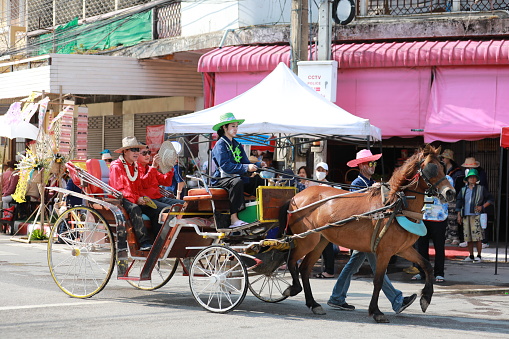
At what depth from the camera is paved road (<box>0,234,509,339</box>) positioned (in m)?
7.63

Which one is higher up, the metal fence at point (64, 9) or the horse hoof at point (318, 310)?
the metal fence at point (64, 9)

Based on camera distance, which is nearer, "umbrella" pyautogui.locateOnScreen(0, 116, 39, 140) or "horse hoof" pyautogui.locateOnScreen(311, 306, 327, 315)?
"horse hoof" pyautogui.locateOnScreen(311, 306, 327, 315)

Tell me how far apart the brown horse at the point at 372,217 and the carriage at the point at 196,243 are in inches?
10.7

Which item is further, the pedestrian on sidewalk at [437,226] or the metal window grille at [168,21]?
the metal window grille at [168,21]

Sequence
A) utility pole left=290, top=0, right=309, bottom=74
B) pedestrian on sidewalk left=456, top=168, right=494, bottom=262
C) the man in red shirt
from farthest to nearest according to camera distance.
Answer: utility pole left=290, top=0, right=309, bottom=74 → pedestrian on sidewalk left=456, top=168, right=494, bottom=262 → the man in red shirt

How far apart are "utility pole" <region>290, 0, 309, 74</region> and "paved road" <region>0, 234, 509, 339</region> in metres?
5.69

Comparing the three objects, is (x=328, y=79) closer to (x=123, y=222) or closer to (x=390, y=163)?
→ (x=390, y=163)

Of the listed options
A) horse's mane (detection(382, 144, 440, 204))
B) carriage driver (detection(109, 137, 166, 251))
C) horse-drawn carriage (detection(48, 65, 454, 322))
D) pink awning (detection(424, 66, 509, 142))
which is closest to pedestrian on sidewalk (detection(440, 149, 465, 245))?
pink awning (detection(424, 66, 509, 142))

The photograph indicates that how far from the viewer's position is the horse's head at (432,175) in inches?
330

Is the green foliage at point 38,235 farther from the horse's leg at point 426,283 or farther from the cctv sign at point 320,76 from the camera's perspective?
the horse's leg at point 426,283

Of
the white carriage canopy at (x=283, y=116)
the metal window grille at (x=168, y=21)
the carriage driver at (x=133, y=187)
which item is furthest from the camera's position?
the metal window grille at (x=168, y=21)

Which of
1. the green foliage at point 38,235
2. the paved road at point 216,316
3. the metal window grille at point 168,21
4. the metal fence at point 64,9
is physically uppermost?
the metal fence at point 64,9

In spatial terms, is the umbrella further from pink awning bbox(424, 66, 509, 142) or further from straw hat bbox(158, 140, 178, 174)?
straw hat bbox(158, 140, 178, 174)

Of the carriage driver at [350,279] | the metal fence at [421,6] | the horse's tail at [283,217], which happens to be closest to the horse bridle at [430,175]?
the carriage driver at [350,279]
